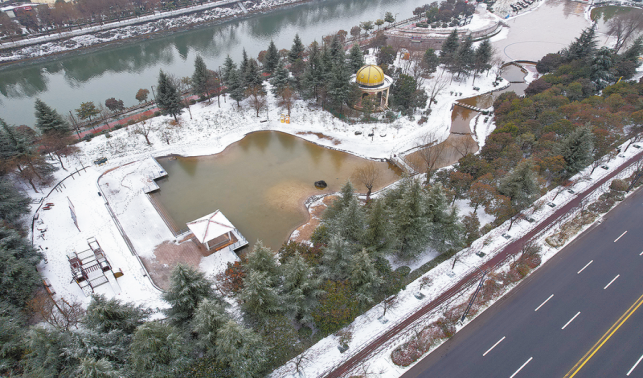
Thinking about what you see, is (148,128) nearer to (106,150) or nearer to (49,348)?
(106,150)

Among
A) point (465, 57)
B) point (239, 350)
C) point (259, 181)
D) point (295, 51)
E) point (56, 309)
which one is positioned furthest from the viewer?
point (465, 57)

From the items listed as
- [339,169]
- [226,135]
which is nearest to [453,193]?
[339,169]

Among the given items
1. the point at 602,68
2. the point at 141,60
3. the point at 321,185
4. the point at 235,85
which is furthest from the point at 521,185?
the point at 141,60

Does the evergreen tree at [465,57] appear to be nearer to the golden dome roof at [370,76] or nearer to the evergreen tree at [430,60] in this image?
the evergreen tree at [430,60]

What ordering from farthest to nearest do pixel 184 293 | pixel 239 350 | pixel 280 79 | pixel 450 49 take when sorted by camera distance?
pixel 450 49 → pixel 280 79 → pixel 184 293 → pixel 239 350

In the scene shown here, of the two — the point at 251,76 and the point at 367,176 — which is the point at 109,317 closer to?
the point at 367,176

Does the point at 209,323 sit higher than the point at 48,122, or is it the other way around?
the point at 48,122

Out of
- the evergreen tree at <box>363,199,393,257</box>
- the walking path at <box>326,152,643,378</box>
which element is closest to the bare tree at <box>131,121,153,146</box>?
the evergreen tree at <box>363,199,393,257</box>
